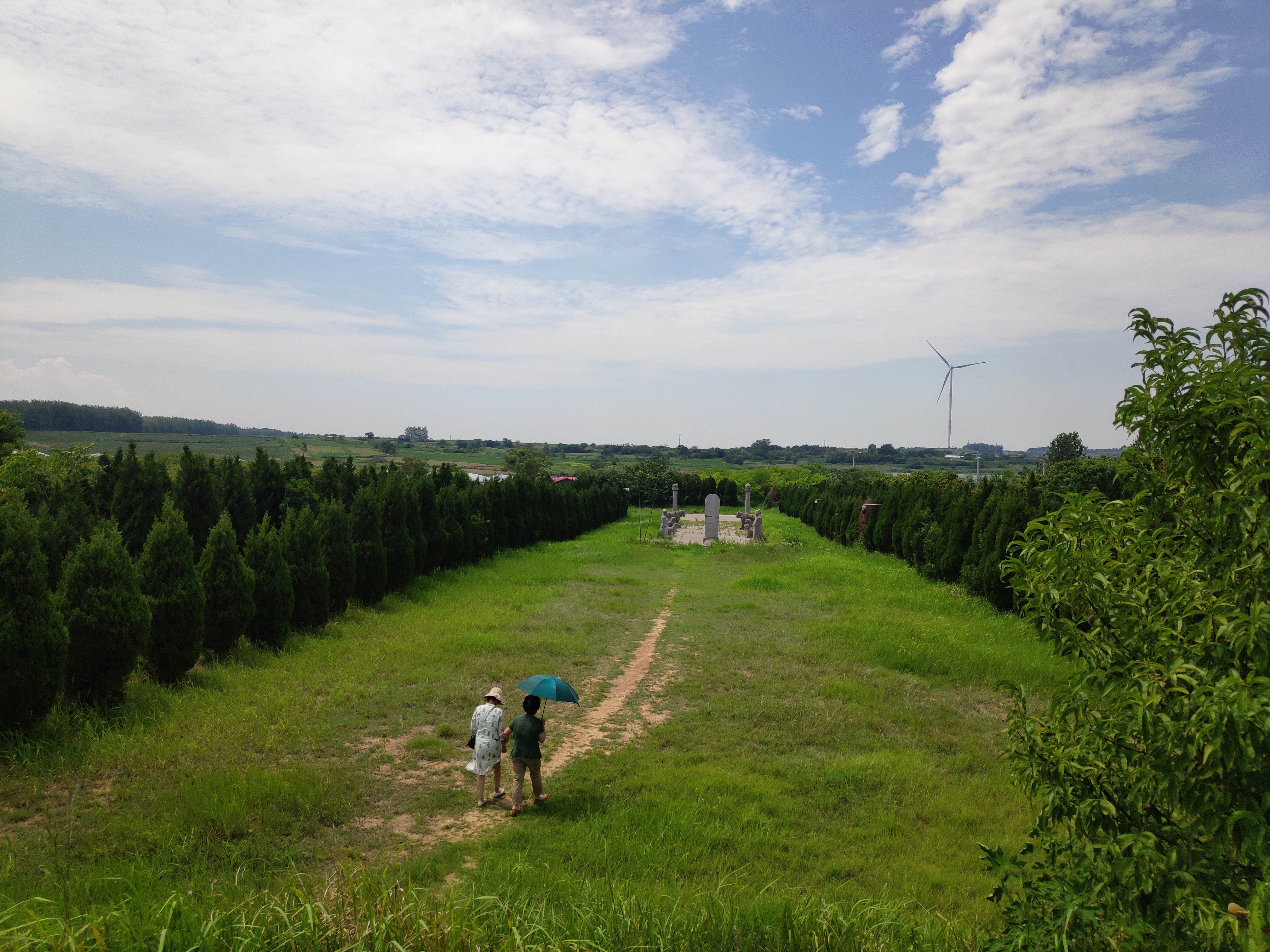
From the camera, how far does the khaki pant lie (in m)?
5.82

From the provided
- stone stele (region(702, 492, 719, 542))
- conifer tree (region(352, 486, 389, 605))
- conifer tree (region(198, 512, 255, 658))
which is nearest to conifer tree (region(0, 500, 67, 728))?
conifer tree (region(198, 512, 255, 658))

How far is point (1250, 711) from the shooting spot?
2080mm

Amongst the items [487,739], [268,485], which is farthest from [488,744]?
[268,485]

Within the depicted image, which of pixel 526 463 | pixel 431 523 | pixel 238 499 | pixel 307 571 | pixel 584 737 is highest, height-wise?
pixel 526 463

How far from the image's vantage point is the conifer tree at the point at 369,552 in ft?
45.2

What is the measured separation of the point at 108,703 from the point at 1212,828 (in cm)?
933

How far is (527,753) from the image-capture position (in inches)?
233

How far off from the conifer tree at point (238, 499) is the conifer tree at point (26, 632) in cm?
983

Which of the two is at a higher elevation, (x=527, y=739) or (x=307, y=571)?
(x=307, y=571)

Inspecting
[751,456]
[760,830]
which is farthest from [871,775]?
[751,456]

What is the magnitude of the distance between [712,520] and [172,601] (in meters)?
24.7

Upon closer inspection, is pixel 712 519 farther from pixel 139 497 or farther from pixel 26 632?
pixel 26 632

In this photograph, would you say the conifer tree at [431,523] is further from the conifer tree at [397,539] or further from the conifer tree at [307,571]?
the conifer tree at [307,571]

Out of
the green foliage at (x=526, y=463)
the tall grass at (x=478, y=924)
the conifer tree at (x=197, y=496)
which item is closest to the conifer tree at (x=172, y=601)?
the tall grass at (x=478, y=924)
